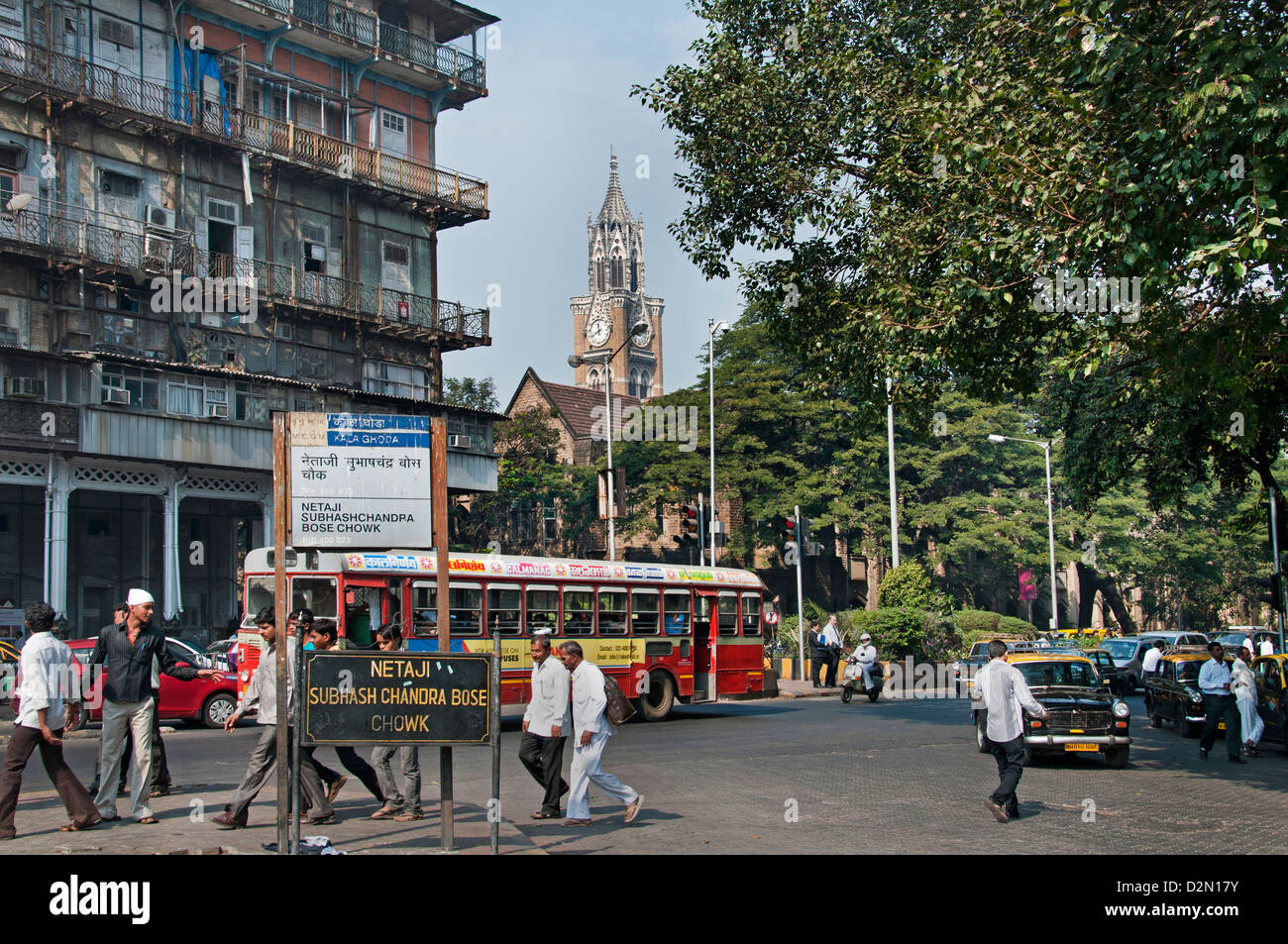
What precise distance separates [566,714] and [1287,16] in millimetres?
9586

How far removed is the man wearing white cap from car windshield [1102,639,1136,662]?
31.2 metres

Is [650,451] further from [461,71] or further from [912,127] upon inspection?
[912,127]

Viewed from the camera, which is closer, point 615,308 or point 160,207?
point 160,207

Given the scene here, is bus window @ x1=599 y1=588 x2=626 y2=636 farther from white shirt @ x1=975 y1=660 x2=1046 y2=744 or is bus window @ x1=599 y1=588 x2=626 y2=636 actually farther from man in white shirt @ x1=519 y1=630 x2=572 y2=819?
white shirt @ x1=975 y1=660 x2=1046 y2=744

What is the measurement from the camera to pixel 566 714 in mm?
11984

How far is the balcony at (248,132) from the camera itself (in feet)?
104

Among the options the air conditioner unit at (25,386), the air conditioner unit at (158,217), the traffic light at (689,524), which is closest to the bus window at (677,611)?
the traffic light at (689,524)

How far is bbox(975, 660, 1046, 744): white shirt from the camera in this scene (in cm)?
1238

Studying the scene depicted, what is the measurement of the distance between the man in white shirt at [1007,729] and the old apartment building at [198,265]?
24119mm

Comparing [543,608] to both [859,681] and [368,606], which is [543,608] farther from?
[859,681]

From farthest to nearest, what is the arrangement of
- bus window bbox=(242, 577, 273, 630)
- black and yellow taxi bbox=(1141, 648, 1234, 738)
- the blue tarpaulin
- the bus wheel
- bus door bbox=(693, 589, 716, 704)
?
1. the blue tarpaulin
2. bus door bbox=(693, 589, 716, 704)
3. the bus wheel
4. black and yellow taxi bbox=(1141, 648, 1234, 738)
5. bus window bbox=(242, 577, 273, 630)

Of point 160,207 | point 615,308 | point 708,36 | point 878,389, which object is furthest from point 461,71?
point 615,308

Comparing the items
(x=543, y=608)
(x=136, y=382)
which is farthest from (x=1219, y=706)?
(x=136, y=382)

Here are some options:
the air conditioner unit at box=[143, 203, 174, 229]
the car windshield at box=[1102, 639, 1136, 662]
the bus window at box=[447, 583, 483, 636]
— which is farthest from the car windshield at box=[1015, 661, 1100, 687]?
the air conditioner unit at box=[143, 203, 174, 229]
